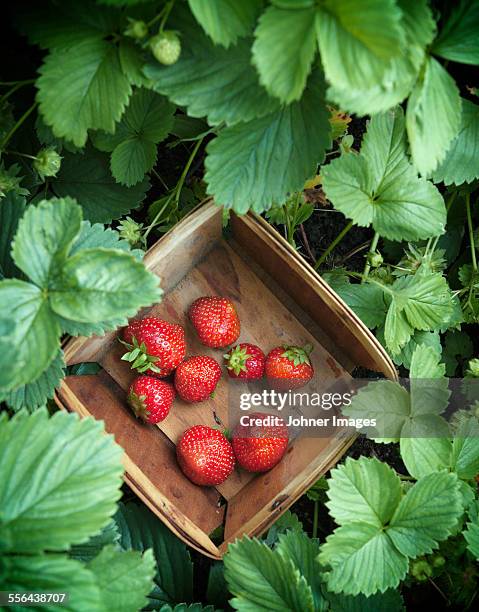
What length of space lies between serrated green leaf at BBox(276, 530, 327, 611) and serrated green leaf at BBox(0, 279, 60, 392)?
514mm

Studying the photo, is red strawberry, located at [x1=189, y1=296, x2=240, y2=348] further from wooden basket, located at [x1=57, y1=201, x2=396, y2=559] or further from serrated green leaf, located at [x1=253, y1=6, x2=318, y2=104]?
serrated green leaf, located at [x1=253, y1=6, x2=318, y2=104]

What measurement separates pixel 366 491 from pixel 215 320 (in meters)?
0.43

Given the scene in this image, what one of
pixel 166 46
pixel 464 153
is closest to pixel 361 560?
pixel 464 153

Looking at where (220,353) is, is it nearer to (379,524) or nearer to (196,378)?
(196,378)

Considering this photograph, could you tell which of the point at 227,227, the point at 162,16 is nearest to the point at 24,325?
the point at 162,16

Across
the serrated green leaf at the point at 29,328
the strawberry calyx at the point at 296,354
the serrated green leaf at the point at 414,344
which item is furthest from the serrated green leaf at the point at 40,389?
the serrated green leaf at the point at 414,344

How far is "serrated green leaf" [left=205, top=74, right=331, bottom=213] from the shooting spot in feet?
3.08

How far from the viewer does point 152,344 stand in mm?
1257

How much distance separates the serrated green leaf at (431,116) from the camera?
0.84m

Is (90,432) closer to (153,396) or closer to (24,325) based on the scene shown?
(24,325)

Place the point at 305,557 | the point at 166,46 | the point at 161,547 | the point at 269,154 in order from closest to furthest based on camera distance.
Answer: the point at 166,46
the point at 269,154
the point at 305,557
the point at 161,547

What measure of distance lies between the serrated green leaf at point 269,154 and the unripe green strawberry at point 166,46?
0.51 feet

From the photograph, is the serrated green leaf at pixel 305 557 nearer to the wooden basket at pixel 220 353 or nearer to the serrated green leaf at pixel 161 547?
the wooden basket at pixel 220 353

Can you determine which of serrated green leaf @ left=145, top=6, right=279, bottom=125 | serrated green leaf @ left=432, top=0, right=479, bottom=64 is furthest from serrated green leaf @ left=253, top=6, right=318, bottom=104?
serrated green leaf @ left=432, top=0, right=479, bottom=64
